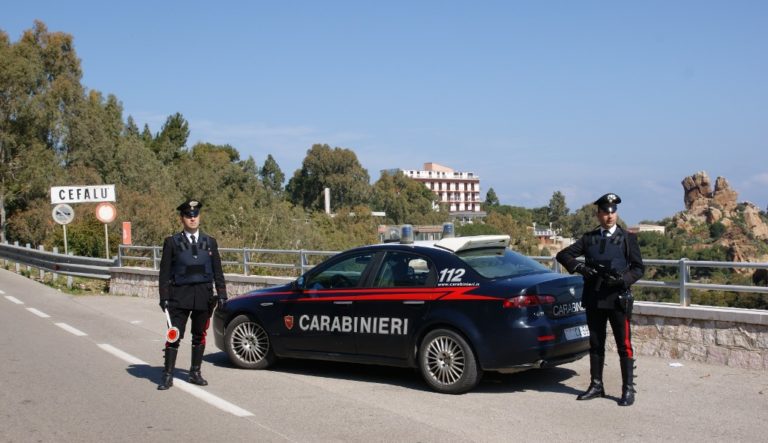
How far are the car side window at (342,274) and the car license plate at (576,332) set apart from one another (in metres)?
2.26

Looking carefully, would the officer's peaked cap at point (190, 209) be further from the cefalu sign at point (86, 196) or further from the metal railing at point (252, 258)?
the cefalu sign at point (86, 196)

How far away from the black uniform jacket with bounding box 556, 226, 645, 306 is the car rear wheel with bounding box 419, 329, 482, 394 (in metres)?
1.24

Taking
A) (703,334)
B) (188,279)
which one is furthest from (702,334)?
(188,279)

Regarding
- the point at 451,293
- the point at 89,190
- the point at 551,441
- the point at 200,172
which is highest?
the point at 200,172

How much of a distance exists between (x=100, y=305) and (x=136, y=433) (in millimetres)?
11767

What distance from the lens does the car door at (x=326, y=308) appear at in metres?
8.62

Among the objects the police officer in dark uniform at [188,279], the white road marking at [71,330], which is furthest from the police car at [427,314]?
the white road marking at [71,330]

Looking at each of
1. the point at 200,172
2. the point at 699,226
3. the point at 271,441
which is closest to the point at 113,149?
the point at 200,172

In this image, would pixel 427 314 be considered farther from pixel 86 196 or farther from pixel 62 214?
pixel 62 214

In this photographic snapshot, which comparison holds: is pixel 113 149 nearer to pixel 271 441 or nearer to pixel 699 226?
pixel 699 226

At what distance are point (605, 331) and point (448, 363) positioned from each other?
60.7 inches

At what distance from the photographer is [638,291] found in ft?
39.7

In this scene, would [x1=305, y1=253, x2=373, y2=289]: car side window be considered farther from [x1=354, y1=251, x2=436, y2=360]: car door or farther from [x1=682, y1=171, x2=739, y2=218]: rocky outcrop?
[x1=682, y1=171, x2=739, y2=218]: rocky outcrop

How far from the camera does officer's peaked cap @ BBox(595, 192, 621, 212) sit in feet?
24.1
